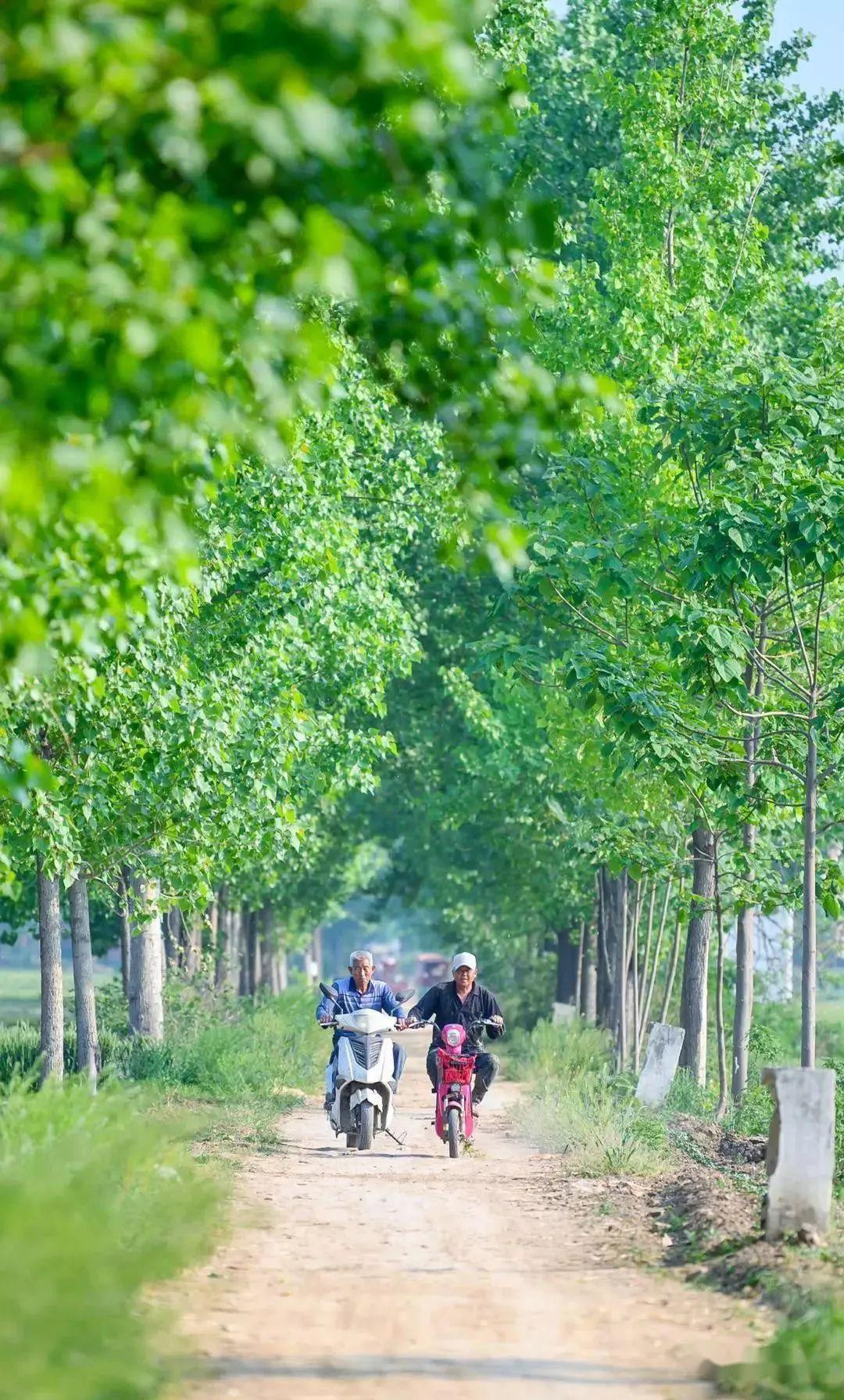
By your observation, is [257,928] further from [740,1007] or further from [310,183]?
[310,183]

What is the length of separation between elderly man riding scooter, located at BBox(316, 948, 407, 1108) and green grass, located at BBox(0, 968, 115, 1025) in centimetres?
2289

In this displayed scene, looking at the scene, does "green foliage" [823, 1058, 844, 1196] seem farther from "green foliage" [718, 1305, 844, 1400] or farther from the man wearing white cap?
"green foliage" [718, 1305, 844, 1400]

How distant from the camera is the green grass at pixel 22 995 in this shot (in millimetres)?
52244

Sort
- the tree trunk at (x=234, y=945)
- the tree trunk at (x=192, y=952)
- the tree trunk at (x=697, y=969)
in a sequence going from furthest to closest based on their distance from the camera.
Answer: the tree trunk at (x=234, y=945) → the tree trunk at (x=192, y=952) → the tree trunk at (x=697, y=969)

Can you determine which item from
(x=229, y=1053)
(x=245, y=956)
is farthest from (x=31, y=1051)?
(x=245, y=956)

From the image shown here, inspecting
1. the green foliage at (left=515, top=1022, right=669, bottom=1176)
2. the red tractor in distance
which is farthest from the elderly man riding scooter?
the red tractor in distance

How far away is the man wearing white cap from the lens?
56.2ft

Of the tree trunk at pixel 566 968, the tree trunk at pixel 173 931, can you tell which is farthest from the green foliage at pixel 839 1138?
the tree trunk at pixel 566 968

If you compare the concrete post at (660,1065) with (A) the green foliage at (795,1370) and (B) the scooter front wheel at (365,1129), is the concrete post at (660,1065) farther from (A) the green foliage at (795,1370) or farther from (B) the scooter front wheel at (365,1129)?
(A) the green foliage at (795,1370)

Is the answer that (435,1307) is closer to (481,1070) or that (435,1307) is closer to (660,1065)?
(481,1070)

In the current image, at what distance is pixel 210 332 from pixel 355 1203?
29.5ft

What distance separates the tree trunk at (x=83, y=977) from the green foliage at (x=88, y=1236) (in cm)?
634

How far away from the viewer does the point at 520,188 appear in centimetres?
691

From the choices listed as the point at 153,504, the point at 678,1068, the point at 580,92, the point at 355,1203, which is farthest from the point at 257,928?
the point at 153,504
